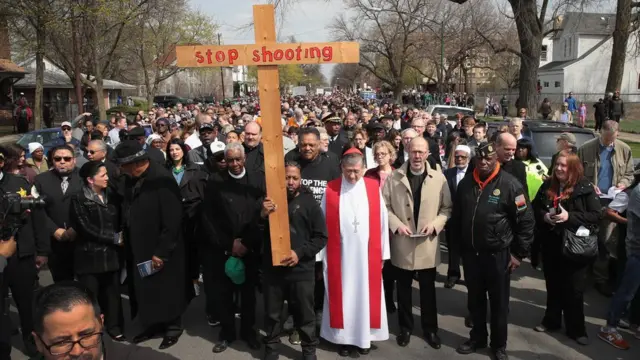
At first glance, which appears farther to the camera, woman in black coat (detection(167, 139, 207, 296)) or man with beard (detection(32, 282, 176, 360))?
woman in black coat (detection(167, 139, 207, 296))

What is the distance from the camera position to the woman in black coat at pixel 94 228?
15.3 ft

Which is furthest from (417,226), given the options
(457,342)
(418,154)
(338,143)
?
(338,143)

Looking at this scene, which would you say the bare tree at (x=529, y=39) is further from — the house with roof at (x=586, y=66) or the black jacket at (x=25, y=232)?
the house with roof at (x=586, y=66)

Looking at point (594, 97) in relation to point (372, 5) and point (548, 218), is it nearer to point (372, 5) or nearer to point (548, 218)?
point (372, 5)

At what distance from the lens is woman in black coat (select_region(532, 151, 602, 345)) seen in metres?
4.58

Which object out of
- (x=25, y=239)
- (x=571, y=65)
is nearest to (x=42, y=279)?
(x=25, y=239)

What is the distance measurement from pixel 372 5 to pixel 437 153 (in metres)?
31.1

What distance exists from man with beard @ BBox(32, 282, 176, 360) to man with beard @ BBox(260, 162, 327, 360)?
90.0 inches

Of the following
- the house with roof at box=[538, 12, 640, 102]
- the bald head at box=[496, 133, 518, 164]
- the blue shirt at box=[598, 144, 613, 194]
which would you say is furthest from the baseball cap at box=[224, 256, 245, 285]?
the house with roof at box=[538, 12, 640, 102]

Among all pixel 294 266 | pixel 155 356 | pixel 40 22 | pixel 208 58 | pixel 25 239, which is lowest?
pixel 155 356

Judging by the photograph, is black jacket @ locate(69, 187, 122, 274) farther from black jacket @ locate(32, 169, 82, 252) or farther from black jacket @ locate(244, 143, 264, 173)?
black jacket @ locate(244, 143, 264, 173)

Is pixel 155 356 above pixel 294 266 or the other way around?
the other way around

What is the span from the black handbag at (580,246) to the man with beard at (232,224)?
2.86 metres

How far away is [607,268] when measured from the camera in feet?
19.5
